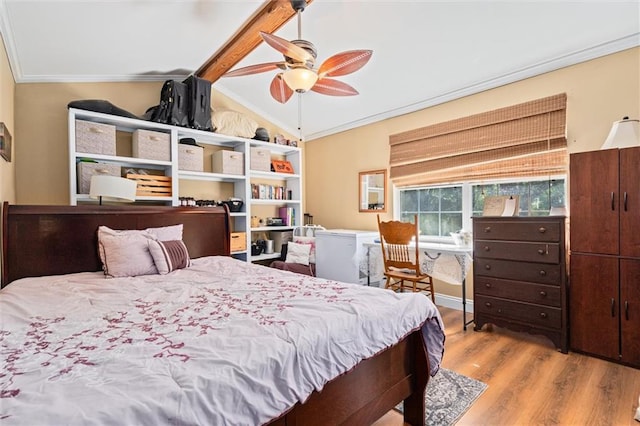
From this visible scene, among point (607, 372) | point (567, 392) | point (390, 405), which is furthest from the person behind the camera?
point (607, 372)

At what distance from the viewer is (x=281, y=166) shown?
4.46 meters

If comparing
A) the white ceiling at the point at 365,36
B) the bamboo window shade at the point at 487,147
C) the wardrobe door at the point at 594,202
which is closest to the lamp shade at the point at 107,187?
the white ceiling at the point at 365,36

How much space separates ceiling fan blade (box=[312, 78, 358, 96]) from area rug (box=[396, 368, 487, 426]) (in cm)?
208

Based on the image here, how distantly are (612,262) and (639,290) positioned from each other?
0.22 metres

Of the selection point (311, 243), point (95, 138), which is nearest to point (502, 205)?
point (311, 243)

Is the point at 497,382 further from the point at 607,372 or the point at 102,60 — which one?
the point at 102,60

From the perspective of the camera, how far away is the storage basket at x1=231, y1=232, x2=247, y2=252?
12.4ft

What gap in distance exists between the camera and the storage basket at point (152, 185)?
3131 millimetres

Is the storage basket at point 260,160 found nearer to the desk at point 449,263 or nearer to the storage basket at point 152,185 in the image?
the storage basket at point 152,185

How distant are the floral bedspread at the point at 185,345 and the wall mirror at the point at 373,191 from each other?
8.04 ft

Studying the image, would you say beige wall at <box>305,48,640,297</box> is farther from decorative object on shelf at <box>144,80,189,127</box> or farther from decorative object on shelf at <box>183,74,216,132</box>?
decorative object on shelf at <box>144,80,189,127</box>

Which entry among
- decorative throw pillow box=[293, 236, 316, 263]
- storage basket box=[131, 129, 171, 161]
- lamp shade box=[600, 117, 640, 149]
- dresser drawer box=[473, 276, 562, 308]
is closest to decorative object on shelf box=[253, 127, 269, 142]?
storage basket box=[131, 129, 171, 161]

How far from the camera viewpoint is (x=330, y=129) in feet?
15.3

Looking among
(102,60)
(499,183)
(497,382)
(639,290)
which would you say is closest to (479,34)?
(499,183)
